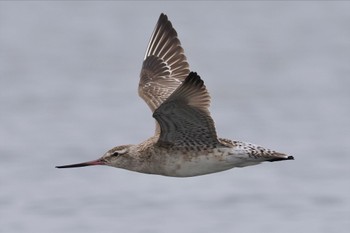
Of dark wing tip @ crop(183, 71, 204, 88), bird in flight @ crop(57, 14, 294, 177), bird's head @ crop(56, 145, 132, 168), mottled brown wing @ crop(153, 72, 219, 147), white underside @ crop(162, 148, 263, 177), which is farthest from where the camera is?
bird's head @ crop(56, 145, 132, 168)

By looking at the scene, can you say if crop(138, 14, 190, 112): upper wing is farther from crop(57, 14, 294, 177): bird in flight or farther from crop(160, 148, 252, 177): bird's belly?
crop(160, 148, 252, 177): bird's belly

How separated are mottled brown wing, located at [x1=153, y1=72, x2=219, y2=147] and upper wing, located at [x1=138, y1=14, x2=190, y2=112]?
1.72m

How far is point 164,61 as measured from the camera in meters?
13.3

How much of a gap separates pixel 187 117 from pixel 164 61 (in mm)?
2400

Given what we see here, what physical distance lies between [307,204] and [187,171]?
3.61 metres

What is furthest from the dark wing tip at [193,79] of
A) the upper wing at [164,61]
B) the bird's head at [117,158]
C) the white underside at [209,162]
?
the upper wing at [164,61]

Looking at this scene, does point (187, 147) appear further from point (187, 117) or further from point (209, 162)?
point (187, 117)

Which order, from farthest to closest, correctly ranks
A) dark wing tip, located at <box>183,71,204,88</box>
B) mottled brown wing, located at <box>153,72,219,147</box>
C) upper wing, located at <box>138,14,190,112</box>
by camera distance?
upper wing, located at <box>138,14,190,112</box>
mottled brown wing, located at <box>153,72,219,147</box>
dark wing tip, located at <box>183,71,204,88</box>

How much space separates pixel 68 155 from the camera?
15836 millimetres

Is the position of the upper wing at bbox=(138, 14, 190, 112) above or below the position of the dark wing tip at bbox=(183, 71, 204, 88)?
above

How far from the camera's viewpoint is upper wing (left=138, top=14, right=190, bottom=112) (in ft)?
43.1

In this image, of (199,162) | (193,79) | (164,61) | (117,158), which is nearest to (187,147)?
(199,162)

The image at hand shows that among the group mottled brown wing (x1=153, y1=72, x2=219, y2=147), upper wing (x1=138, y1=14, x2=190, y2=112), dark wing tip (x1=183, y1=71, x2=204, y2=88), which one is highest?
upper wing (x1=138, y1=14, x2=190, y2=112)

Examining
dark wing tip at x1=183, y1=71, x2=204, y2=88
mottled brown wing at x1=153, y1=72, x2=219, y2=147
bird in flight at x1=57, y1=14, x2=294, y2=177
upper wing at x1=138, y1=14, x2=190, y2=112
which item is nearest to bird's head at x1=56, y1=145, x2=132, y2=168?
bird in flight at x1=57, y1=14, x2=294, y2=177
